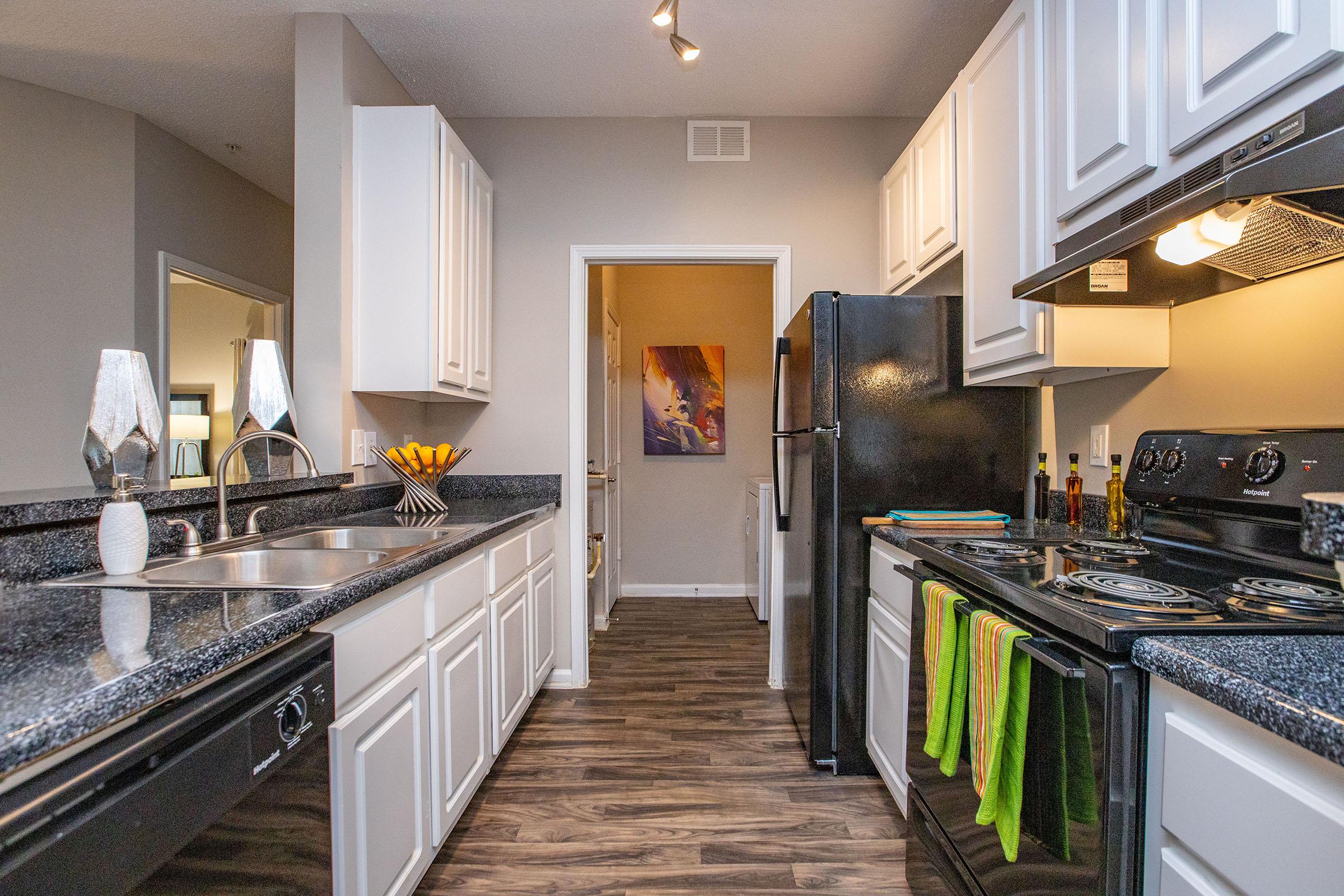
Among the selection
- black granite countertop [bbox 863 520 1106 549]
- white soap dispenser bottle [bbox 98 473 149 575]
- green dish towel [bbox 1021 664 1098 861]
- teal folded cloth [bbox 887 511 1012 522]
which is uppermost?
white soap dispenser bottle [bbox 98 473 149 575]

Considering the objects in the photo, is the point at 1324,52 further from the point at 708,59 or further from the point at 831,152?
the point at 831,152

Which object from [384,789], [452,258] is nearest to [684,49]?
[452,258]

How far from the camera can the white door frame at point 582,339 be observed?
293cm

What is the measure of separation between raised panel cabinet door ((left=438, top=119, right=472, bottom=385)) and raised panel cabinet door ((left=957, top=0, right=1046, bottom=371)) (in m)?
1.80

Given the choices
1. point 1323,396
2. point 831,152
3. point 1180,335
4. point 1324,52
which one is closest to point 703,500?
point 831,152

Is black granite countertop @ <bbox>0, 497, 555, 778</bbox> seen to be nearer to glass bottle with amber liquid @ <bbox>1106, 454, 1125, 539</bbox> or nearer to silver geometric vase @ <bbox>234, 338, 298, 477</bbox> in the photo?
silver geometric vase @ <bbox>234, 338, 298, 477</bbox>

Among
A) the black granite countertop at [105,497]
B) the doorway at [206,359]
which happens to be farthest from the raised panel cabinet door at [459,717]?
the doorway at [206,359]

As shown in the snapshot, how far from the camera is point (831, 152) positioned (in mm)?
2934

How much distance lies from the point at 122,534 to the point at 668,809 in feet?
5.26

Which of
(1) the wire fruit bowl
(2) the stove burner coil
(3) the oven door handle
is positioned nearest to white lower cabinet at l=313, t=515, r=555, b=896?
(1) the wire fruit bowl

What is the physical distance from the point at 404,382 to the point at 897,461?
1743 millimetres

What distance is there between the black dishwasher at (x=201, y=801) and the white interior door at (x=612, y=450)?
2.90 meters

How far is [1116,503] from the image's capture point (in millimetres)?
1693

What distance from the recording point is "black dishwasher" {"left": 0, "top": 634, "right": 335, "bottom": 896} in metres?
0.57
